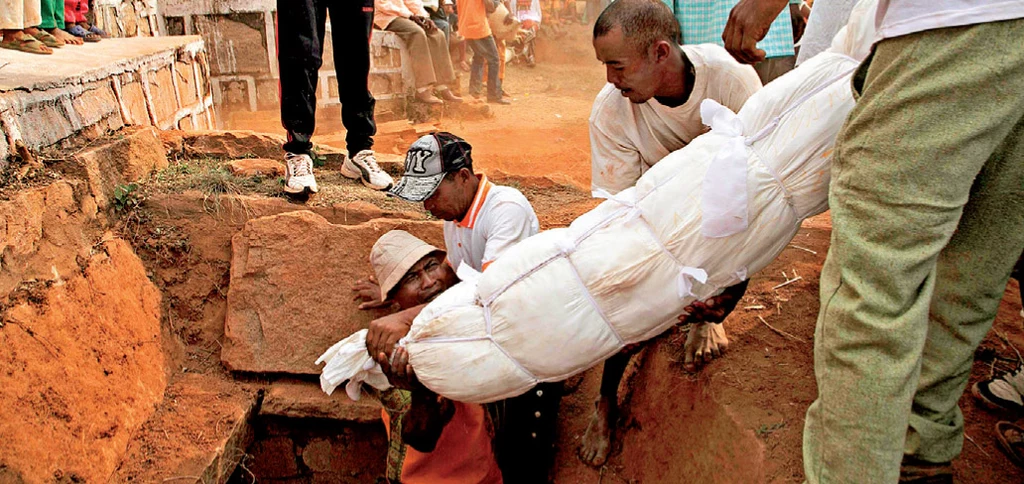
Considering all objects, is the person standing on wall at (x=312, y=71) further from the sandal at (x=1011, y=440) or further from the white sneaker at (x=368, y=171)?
the sandal at (x=1011, y=440)

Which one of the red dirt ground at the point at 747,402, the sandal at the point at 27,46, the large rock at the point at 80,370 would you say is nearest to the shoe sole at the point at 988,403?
the red dirt ground at the point at 747,402

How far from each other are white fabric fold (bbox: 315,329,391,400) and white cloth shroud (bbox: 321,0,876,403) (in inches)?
14.5

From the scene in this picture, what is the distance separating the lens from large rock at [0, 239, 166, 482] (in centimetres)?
243

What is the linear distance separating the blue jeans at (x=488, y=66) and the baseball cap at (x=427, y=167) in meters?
7.20

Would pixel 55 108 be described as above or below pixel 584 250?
above

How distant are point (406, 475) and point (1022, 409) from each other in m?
2.06

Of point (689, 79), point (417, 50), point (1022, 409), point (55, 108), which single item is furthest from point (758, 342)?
point (417, 50)

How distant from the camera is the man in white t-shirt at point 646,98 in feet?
7.18

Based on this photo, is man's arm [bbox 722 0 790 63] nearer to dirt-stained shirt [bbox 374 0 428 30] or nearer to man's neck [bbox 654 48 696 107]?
man's neck [bbox 654 48 696 107]

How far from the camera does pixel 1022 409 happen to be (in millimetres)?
2008

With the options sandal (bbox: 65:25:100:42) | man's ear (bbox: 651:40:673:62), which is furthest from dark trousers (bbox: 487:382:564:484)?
sandal (bbox: 65:25:100:42)

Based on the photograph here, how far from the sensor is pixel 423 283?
8.93ft

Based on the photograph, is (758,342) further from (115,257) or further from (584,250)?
(115,257)

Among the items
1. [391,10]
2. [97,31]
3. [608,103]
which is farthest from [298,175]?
[391,10]
